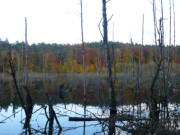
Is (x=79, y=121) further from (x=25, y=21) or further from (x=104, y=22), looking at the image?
(x=25, y=21)

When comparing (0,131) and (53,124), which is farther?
(53,124)

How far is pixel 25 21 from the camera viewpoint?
1221 cm

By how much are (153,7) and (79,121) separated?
628 centimetres

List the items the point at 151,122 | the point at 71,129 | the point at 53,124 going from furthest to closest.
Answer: the point at 53,124, the point at 71,129, the point at 151,122

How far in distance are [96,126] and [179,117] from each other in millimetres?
2762

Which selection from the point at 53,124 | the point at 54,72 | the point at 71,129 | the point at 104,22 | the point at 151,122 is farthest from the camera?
the point at 54,72

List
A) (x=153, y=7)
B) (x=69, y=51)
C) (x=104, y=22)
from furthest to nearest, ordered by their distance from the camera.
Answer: (x=69, y=51) < (x=153, y=7) < (x=104, y=22)

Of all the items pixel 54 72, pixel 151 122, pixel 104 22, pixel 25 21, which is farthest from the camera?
pixel 54 72

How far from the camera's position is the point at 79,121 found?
7211 millimetres

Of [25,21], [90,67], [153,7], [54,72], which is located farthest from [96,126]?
[90,67]

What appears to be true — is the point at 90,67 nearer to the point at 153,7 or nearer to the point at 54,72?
the point at 54,72

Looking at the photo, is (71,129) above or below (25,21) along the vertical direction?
below

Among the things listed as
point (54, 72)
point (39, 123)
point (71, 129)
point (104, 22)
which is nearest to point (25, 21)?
point (104, 22)

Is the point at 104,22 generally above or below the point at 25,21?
below
